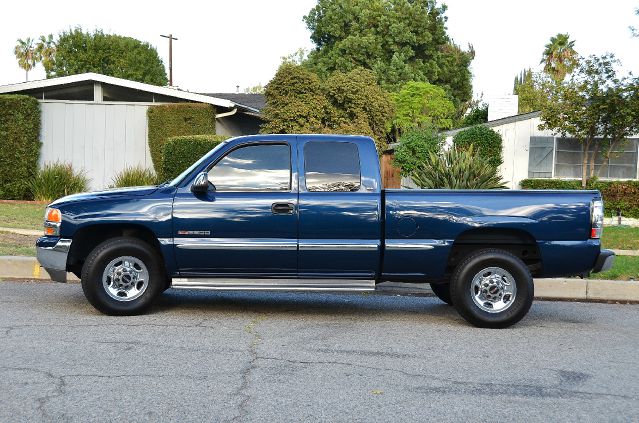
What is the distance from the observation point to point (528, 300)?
7.69 meters

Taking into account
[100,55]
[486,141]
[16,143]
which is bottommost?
[16,143]

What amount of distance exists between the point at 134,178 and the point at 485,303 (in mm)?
16063

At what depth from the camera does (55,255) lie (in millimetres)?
7840

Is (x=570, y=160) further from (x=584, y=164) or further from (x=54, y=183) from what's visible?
(x=54, y=183)

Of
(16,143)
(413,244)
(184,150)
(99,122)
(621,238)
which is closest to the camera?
(413,244)

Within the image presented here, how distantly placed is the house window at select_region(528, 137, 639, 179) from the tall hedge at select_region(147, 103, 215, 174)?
35.0 ft

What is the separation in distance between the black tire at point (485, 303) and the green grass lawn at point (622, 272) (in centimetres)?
340

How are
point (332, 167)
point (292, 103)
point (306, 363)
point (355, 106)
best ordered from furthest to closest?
point (355, 106), point (292, 103), point (332, 167), point (306, 363)

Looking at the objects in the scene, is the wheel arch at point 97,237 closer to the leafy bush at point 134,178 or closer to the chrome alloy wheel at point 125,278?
the chrome alloy wheel at point 125,278

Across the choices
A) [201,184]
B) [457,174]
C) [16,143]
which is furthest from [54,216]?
[16,143]

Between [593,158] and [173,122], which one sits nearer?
[173,122]

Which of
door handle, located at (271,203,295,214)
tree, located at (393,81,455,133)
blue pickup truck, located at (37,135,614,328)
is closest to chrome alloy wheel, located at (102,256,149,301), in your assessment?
blue pickup truck, located at (37,135,614,328)

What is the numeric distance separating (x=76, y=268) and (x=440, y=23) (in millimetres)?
44145

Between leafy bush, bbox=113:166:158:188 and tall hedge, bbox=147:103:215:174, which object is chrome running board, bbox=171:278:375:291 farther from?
tall hedge, bbox=147:103:215:174
